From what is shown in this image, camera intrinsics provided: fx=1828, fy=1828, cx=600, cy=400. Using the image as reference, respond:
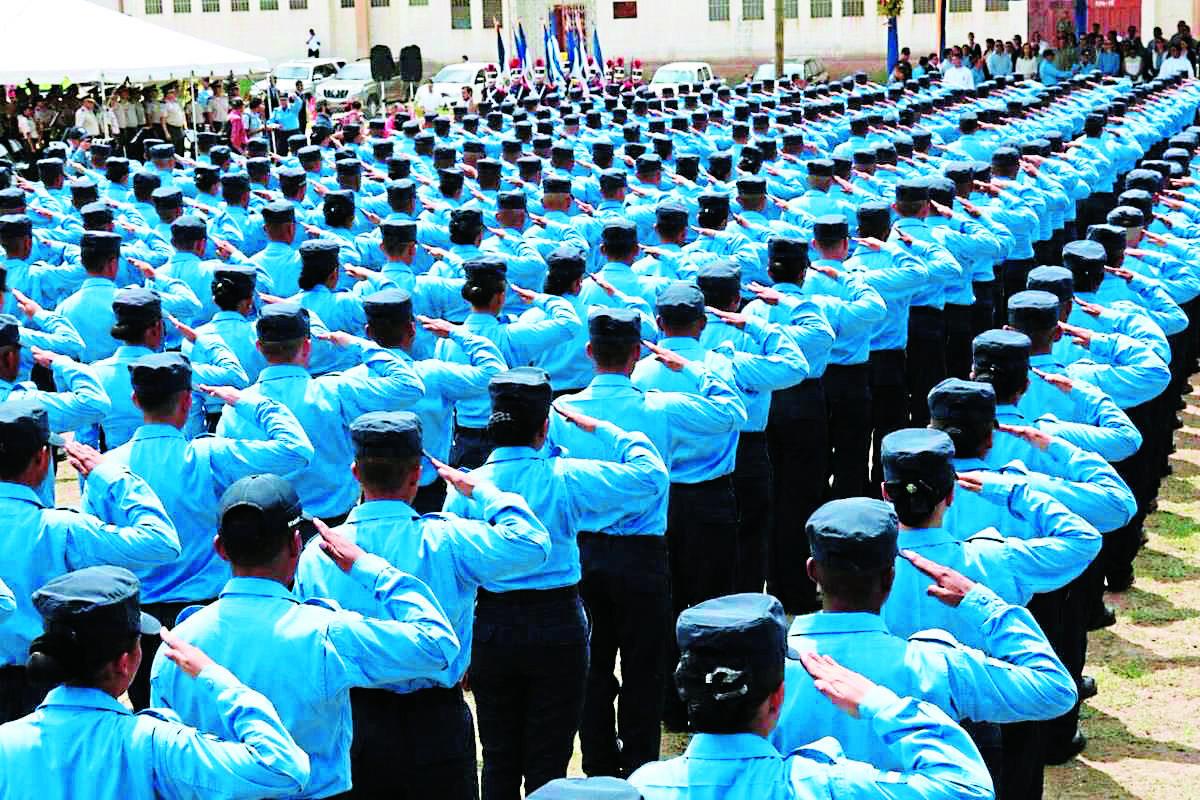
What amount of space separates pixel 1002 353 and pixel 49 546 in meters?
3.21

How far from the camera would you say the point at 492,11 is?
2030 inches

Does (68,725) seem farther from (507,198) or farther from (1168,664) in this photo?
(507,198)

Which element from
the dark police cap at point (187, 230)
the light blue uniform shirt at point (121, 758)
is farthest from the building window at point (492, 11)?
the light blue uniform shirt at point (121, 758)

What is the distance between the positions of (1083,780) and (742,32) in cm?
4427

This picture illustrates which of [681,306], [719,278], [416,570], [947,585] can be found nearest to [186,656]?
[416,570]

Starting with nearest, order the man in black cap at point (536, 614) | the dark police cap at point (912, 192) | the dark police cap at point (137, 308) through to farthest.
Answer: the man in black cap at point (536, 614) < the dark police cap at point (137, 308) < the dark police cap at point (912, 192)

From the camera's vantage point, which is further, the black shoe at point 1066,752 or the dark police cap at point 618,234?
the dark police cap at point 618,234

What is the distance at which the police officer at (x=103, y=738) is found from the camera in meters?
3.79

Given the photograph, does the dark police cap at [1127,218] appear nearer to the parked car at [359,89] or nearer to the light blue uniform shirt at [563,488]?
the light blue uniform shirt at [563,488]

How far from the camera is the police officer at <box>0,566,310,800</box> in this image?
12.4 ft

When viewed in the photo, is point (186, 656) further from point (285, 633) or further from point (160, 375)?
point (160, 375)

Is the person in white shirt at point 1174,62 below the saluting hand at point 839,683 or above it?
above

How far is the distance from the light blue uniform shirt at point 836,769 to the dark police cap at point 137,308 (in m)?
4.37

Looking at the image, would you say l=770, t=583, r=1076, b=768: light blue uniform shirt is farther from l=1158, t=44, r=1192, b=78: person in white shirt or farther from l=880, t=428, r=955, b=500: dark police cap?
l=1158, t=44, r=1192, b=78: person in white shirt
